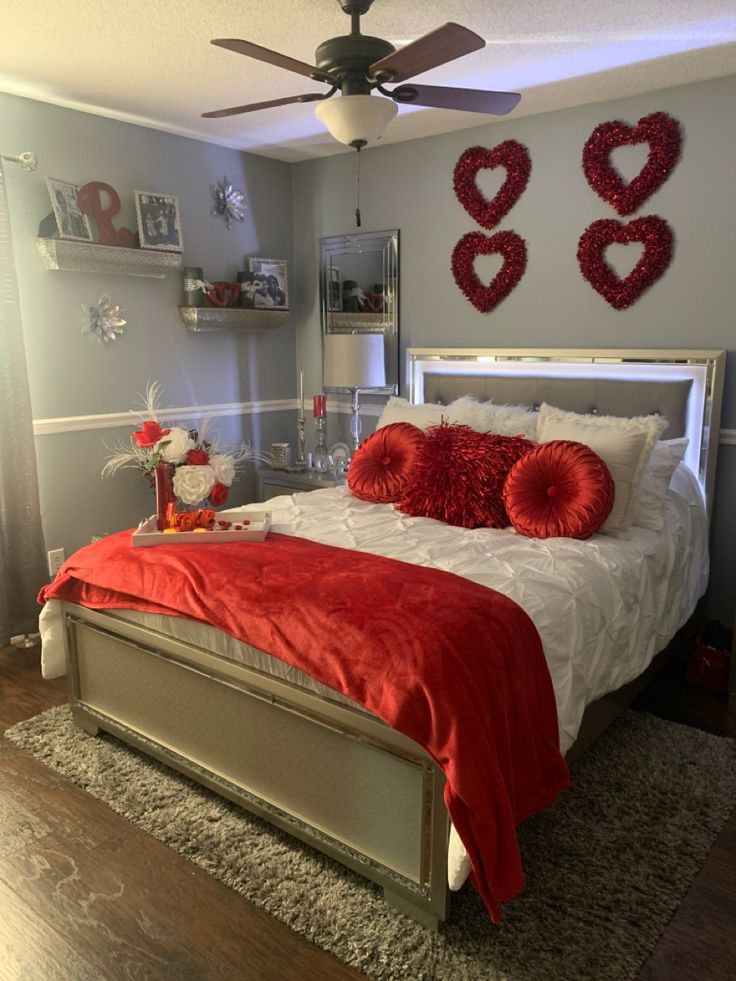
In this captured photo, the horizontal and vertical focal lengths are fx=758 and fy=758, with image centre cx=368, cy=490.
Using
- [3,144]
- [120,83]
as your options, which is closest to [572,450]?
[120,83]

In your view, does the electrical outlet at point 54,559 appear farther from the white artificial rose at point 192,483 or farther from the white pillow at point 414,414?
the white pillow at point 414,414

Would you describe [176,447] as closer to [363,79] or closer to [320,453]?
[363,79]

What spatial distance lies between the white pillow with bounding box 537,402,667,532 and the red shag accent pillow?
235 mm

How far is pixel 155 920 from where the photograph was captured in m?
1.93

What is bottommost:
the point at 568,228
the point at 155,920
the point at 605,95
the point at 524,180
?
the point at 155,920

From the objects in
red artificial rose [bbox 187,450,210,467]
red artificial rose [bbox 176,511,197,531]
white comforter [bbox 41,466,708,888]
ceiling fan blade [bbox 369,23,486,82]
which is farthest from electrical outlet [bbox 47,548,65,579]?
ceiling fan blade [bbox 369,23,486,82]

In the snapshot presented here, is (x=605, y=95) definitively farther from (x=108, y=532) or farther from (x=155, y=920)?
(x=155, y=920)

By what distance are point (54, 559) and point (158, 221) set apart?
1.81 metres

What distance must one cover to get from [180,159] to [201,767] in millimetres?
3217

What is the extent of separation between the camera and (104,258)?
363 cm

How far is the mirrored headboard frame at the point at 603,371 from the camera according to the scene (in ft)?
10.9

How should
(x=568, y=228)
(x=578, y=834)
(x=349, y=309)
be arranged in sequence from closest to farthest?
(x=578, y=834)
(x=568, y=228)
(x=349, y=309)

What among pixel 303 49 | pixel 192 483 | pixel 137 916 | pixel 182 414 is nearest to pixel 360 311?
pixel 182 414

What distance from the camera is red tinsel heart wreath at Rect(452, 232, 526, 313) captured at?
12.7ft
